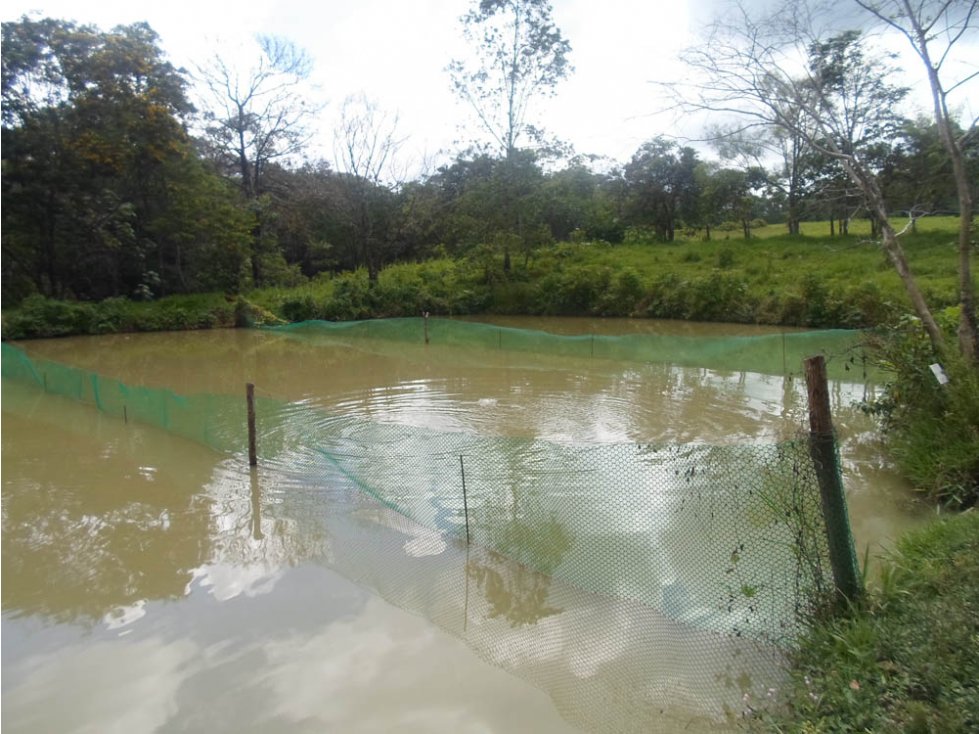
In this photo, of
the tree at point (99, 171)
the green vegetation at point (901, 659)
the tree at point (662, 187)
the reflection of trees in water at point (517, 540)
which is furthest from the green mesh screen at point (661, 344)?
the tree at point (662, 187)

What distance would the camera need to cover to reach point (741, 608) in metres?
4.01

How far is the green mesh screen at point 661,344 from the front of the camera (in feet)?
36.9

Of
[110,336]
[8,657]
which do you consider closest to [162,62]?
[110,336]

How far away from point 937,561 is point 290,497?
17.7 feet

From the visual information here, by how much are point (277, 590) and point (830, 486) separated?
387 centimetres

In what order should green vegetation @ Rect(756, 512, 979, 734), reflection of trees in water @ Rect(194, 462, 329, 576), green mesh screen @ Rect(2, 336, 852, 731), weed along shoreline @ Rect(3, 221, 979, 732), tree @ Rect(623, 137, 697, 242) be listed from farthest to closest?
tree @ Rect(623, 137, 697, 242)
reflection of trees in water @ Rect(194, 462, 329, 576)
green mesh screen @ Rect(2, 336, 852, 731)
weed along shoreline @ Rect(3, 221, 979, 732)
green vegetation @ Rect(756, 512, 979, 734)

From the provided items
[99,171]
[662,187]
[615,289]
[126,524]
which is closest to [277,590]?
[126,524]

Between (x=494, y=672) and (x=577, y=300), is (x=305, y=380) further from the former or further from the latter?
(x=577, y=300)

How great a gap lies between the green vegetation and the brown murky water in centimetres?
74

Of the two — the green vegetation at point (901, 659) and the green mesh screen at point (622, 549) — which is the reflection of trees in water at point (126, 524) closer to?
the green mesh screen at point (622, 549)

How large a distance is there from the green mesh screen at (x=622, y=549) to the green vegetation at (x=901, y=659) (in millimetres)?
307

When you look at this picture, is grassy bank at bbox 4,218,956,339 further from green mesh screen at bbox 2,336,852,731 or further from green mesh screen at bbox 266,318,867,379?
green mesh screen at bbox 2,336,852,731

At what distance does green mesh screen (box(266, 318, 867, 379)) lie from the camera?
11.3m

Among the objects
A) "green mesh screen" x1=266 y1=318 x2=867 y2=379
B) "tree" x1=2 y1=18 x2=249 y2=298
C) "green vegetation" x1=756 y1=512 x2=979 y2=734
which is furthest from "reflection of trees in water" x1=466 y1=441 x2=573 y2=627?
"tree" x1=2 y1=18 x2=249 y2=298
